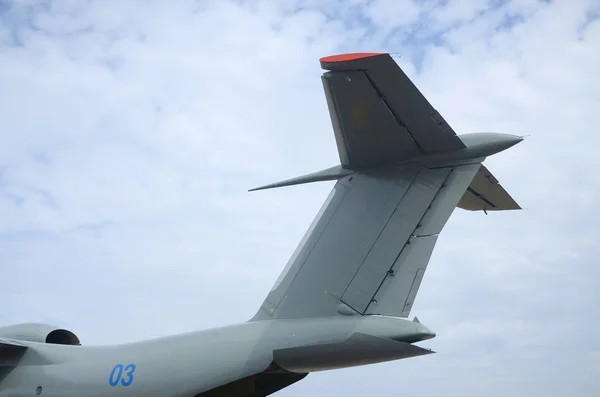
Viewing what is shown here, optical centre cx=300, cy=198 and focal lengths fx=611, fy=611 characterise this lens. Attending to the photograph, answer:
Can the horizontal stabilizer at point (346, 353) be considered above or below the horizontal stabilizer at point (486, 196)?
below

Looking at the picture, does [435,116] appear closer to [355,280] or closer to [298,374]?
[355,280]

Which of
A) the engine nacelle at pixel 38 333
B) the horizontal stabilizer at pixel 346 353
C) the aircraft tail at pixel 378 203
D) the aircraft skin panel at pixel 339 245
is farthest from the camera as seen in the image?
the engine nacelle at pixel 38 333

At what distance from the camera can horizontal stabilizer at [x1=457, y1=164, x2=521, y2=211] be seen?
21.0 feet

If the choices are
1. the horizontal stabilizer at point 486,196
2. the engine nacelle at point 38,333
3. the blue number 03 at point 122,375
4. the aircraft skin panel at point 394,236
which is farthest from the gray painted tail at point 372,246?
the engine nacelle at point 38,333

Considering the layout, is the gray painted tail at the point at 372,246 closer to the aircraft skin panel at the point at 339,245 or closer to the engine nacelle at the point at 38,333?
the aircraft skin panel at the point at 339,245

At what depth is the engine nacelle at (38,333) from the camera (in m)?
7.59

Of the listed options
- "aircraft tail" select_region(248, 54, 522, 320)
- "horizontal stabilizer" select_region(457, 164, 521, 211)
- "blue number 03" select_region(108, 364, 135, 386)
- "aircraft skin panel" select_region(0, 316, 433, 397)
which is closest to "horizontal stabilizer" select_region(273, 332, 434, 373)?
"aircraft skin panel" select_region(0, 316, 433, 397)

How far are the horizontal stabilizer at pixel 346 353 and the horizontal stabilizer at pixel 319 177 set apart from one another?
171 centimetres

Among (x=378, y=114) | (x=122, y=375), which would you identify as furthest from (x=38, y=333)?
(x=378, y=114)

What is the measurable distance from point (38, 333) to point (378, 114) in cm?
511

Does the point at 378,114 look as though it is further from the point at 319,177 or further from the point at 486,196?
the point at 486,196

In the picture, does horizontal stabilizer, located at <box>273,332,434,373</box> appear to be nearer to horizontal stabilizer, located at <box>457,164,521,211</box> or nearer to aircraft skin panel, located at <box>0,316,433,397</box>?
aircraft skin panel, located at <box>0,316,433,397</box>

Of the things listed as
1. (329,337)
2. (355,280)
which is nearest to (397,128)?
(355,280)

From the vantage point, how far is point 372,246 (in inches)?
233
